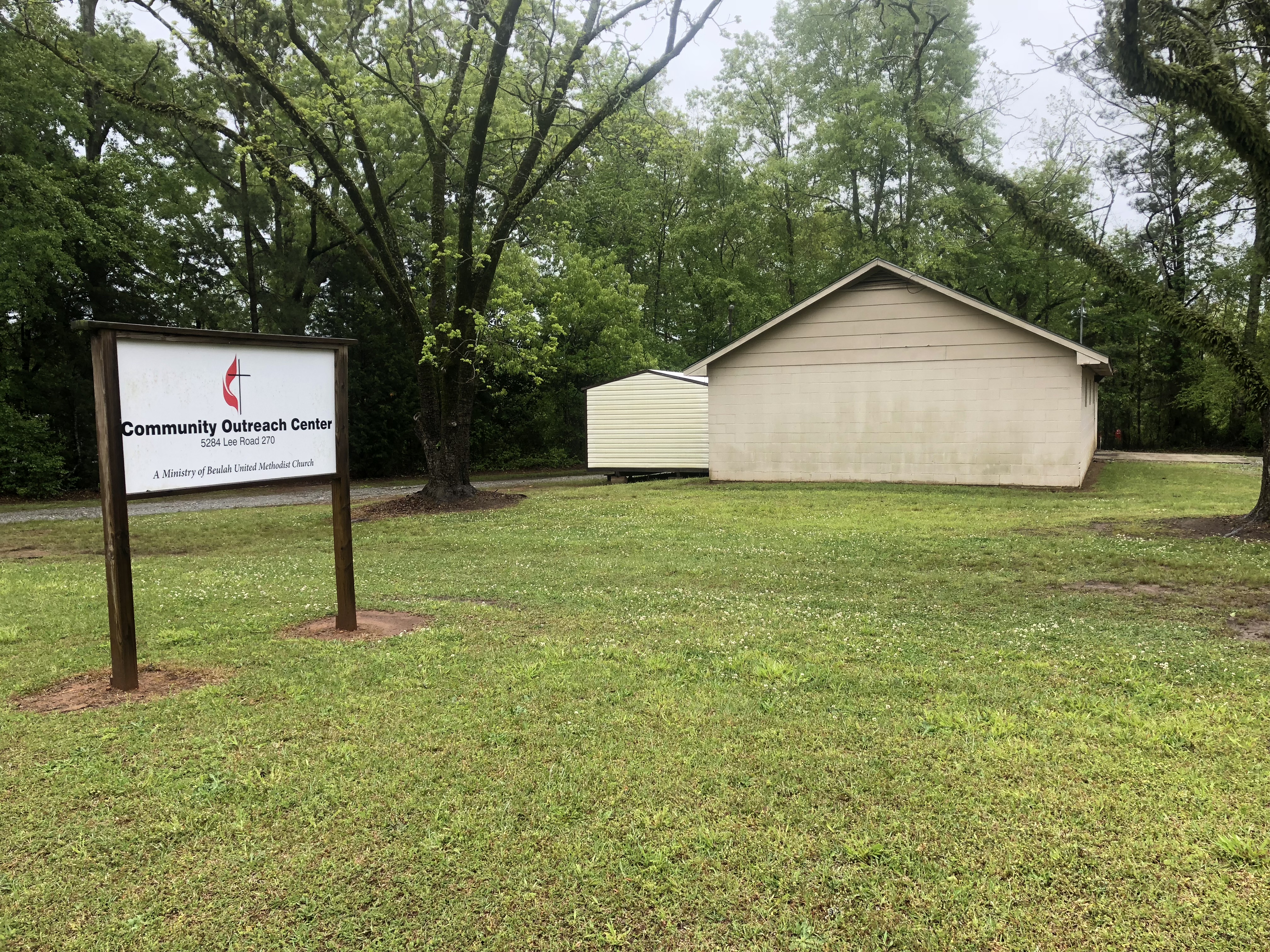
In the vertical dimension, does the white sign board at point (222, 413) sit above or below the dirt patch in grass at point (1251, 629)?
above

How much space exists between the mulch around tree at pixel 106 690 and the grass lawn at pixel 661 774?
15 centimetres

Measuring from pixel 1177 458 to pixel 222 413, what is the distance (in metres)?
32.4

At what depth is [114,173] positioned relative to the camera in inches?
885

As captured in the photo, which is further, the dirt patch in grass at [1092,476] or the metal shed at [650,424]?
the metal shed at [650,424]

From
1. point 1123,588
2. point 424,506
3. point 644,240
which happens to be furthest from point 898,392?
point 644,240

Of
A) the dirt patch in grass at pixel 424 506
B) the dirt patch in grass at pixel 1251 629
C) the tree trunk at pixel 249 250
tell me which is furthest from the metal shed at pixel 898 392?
the tree trunk at pixel 249 250

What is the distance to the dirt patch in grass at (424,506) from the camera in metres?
15.7

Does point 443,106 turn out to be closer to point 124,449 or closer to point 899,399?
point 899,399

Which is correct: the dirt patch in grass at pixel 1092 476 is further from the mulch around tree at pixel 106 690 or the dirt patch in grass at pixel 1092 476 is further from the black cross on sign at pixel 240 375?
the mulch around tree at pixel 106 690

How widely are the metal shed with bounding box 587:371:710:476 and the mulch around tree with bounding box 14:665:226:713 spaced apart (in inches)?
719

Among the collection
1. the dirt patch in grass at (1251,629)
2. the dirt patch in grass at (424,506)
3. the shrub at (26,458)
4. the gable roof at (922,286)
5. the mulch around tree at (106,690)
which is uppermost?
the gable roof at (922,286)

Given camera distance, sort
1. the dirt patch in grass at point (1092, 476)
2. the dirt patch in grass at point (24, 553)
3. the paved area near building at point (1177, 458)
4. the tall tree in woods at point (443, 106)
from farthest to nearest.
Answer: the paved area near building at point (1177, 458) → the dirt patch in grass at point (1092, 476) → the tall tree in woods at point (443, 106) → the dirt patch in grass at point (24, 553)

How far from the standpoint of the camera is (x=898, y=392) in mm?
18578

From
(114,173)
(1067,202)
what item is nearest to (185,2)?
(114,173)
